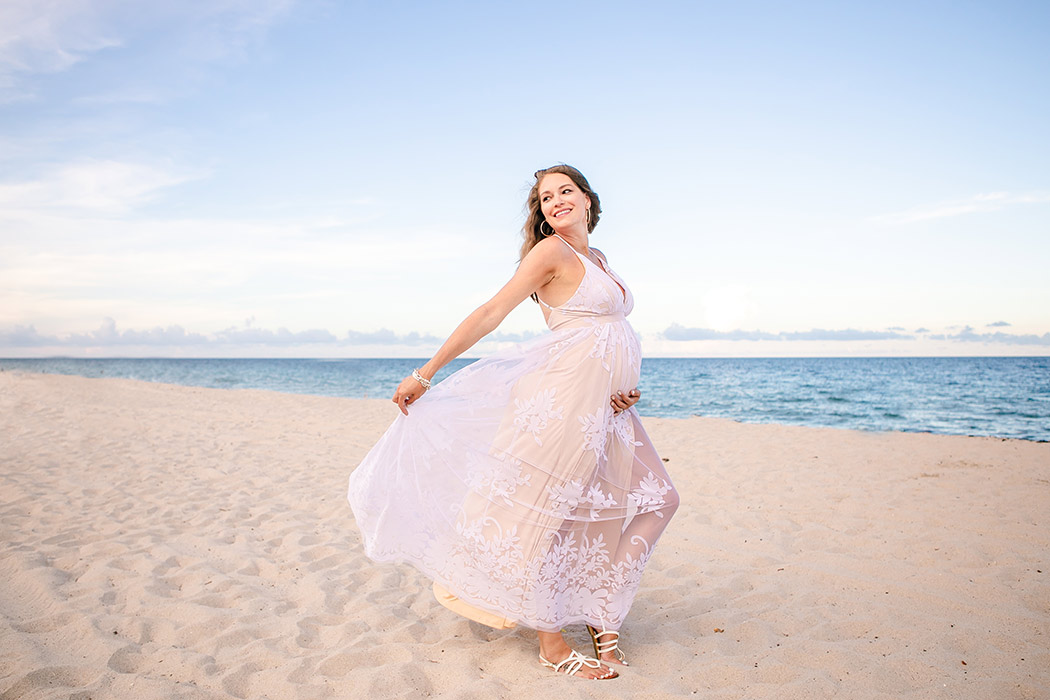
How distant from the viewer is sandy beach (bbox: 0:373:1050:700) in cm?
260

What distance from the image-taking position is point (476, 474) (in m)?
2.81

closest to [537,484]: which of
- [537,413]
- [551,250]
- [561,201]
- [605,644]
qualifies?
[537,413]

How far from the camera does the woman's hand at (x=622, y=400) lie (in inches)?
110

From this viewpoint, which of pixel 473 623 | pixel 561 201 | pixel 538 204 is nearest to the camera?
pixel 561 201

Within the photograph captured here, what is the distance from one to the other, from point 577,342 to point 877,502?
4.95 meters

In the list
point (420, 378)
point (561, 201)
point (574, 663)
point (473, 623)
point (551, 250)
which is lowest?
point (473, 623)

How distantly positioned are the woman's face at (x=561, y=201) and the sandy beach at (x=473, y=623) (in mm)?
2085

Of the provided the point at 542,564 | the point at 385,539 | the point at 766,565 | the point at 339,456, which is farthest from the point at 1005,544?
the point at 339,456

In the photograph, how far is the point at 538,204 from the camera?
10.3 ft

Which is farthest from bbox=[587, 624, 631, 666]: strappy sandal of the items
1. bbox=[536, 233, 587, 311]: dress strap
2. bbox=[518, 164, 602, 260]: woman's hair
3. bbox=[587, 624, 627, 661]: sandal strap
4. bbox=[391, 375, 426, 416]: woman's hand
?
bbox=[518, 164, 602, 260]: woman's hair

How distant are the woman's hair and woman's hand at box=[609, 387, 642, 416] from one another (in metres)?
0.87

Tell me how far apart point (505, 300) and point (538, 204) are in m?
0.68

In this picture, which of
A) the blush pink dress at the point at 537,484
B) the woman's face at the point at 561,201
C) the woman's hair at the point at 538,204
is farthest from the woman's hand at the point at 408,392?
the woman's face at the point at 561,201

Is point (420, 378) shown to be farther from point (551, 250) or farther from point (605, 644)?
point (605, 644)
